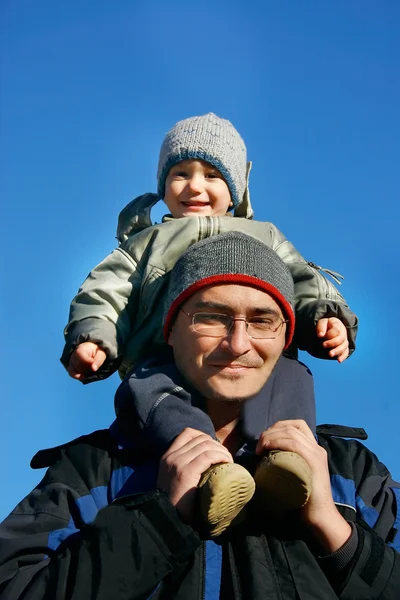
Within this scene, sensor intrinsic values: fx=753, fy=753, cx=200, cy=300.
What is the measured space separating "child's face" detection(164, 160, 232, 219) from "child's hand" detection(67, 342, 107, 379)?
3.91ft

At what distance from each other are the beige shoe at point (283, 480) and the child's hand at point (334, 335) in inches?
44.2

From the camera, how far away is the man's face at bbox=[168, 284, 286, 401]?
3594 mm

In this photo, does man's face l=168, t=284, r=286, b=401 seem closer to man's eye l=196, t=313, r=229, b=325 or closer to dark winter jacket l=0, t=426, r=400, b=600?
man's eye l=196, t=313, r=229, b=325

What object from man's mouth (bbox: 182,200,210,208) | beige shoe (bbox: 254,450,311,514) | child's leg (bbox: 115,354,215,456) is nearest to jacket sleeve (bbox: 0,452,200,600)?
beige shoe (bbox: 254,450,311,514)

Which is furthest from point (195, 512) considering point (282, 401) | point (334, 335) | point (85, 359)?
point (334, 335)

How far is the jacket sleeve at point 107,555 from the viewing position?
2672 mm

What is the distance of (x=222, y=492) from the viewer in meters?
2.74

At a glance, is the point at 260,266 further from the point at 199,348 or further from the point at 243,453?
the point at 243,453

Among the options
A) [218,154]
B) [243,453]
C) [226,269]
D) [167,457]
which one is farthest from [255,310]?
[218,154]

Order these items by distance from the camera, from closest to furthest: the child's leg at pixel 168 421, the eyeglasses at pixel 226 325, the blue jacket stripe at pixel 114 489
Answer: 1. the child's leg at pixel 168 421
2. the blue jacket stripe at pixel 114 489
3. the eyeglasses at pixel 226 325

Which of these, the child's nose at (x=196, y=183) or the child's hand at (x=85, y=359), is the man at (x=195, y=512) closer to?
the child's hand at (x=85, y=359)

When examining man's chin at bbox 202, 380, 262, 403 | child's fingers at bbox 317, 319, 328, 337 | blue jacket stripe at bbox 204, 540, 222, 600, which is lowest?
blue jacket stripe at bbox 204, 540, 222, 600

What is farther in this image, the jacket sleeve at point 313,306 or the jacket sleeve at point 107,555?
the jacket sleeve at point 313,306

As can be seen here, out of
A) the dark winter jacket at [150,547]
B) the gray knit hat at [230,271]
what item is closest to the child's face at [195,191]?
the gray knit hat at [230,271]
